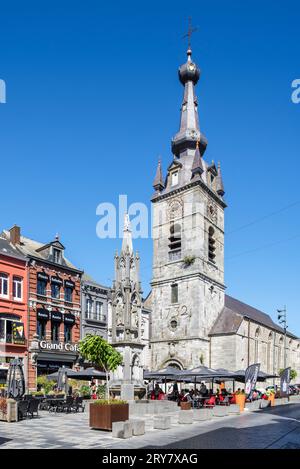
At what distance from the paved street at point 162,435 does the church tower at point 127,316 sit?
667 cm

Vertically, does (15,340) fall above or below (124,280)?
below

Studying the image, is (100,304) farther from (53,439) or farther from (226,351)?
(53,439)

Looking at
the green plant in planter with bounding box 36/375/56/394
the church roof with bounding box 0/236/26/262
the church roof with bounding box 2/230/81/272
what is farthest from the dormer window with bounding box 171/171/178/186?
the green plant in planter with bounding box 36/375/56/394

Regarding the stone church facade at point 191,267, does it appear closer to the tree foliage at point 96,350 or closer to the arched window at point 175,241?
the arched window at point 175,241

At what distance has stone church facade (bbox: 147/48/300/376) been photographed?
46688mm

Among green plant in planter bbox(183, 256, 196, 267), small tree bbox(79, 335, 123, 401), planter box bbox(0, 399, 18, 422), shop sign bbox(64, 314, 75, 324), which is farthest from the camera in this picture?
green plant in planter bbox(183, 256, 196, 267)

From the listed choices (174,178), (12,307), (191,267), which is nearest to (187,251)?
(191,267)

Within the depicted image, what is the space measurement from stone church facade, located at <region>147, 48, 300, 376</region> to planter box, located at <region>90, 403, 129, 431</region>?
30.6m

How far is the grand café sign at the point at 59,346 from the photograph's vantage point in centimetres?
3577

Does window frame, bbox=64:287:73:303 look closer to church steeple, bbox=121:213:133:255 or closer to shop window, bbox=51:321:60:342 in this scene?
shop window, bbox=51:321:60:342

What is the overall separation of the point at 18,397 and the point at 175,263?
29.4 metres

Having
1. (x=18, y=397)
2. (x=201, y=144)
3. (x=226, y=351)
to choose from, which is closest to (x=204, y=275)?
(x=226, y=351)

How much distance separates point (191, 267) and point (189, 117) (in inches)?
681

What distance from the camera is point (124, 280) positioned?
28.0 metres
